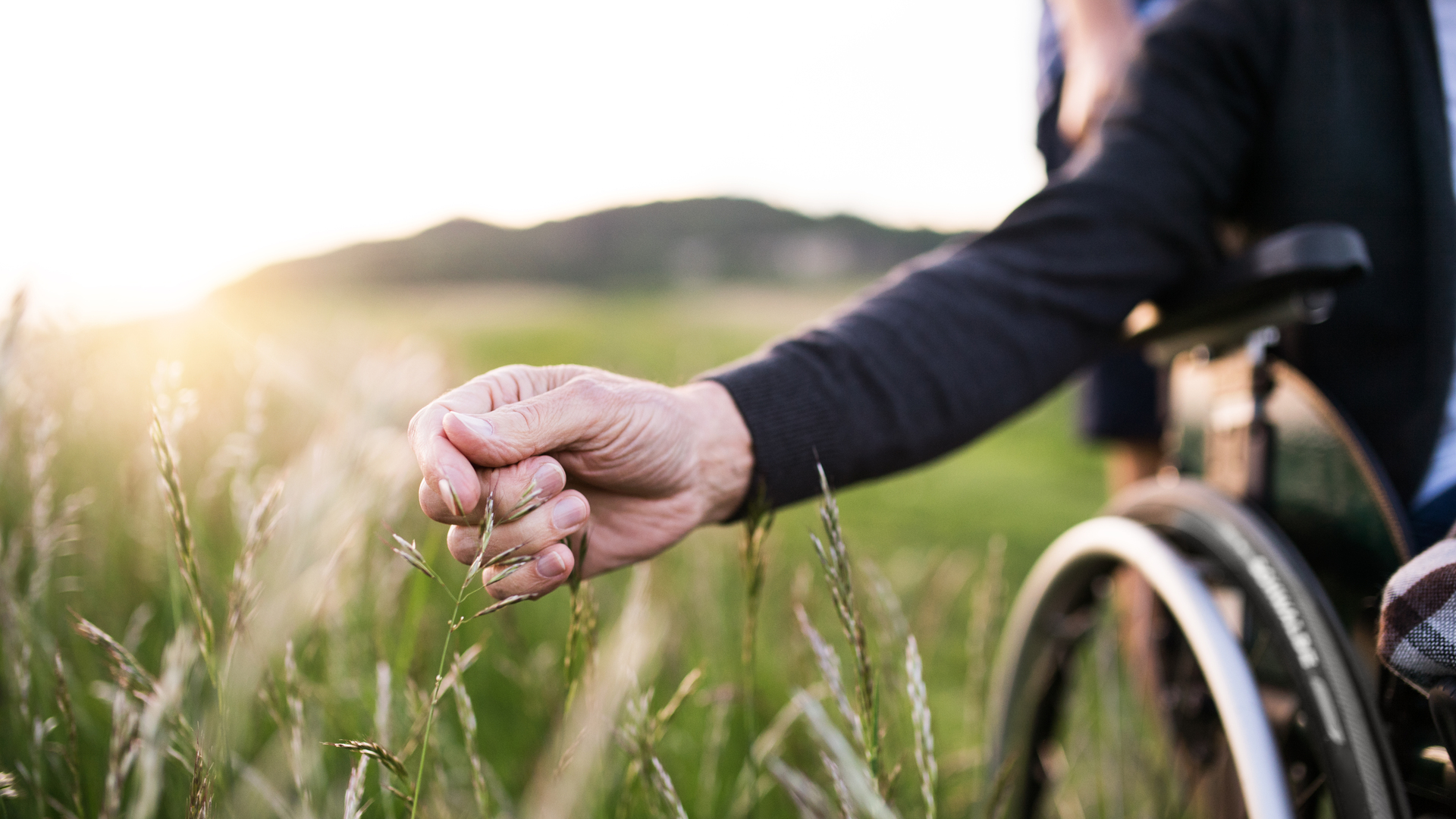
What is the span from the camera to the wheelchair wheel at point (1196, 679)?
2.38ft

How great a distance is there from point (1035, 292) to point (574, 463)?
0.62 meters

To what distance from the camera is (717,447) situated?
0.80 metres

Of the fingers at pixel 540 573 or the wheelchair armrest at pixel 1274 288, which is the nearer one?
the fingers at pixel 540 573

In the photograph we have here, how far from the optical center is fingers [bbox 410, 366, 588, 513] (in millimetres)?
552

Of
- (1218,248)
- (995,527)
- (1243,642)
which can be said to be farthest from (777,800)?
(995,527)

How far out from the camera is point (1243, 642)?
1005 millimetres

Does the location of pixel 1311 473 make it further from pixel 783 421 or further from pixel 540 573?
pixel 540 573

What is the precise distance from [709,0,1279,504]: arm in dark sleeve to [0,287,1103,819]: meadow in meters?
0.14

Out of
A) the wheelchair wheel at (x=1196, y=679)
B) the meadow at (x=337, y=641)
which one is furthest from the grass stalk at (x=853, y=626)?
the wheelchair wheel at (x=1196, y=679)

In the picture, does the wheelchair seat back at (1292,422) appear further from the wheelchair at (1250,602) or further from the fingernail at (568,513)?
the fingernail at (568,513)

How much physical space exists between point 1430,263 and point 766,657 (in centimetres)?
127

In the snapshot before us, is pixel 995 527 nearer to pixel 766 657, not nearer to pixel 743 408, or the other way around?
pixel 766 657

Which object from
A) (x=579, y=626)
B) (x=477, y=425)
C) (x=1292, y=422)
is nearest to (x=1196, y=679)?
(x=1292, y=422)

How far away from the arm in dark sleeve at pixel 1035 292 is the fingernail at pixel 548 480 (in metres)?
0.27
